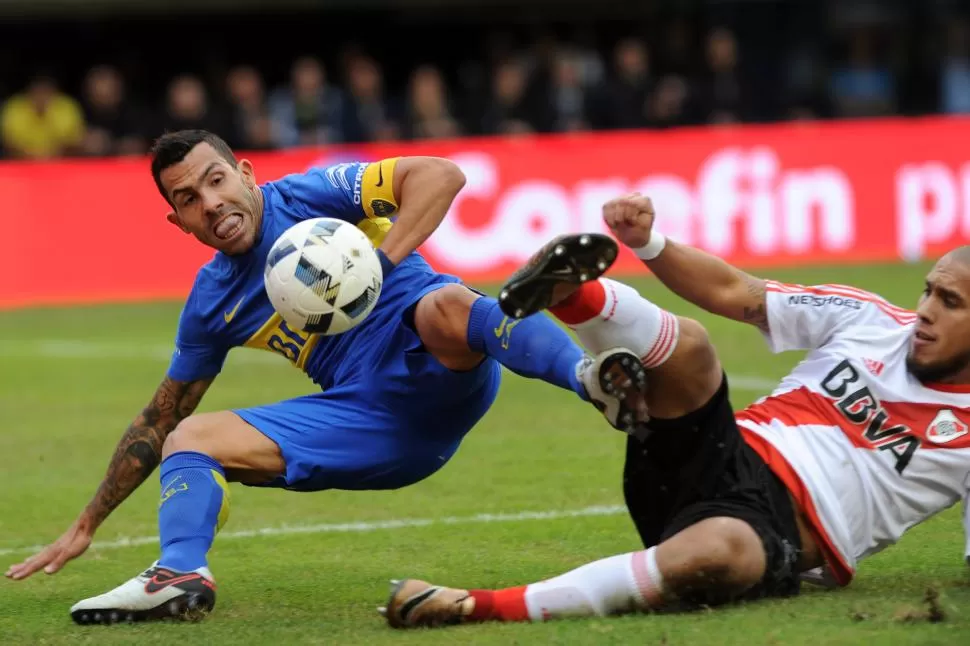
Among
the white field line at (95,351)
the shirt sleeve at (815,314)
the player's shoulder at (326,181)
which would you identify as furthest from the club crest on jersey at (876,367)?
the white field line at (95,351)

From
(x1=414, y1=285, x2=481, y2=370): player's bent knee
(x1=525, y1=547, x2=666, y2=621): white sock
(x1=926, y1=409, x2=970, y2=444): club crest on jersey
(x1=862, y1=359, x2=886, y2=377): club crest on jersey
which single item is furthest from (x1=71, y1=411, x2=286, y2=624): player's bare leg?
(x1=926, y1=409, x2=970, y2=444): club crest on jersey

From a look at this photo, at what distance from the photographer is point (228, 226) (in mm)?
5855

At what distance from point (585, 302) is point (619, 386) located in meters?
0.30

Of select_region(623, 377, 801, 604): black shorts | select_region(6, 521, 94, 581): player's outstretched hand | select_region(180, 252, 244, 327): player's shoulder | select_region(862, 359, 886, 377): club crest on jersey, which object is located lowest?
select_region(6, 521, 94, 581): player's outstretched hand

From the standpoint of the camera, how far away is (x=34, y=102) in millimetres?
19656

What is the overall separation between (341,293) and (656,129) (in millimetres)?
15362

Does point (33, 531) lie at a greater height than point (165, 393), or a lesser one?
lesser

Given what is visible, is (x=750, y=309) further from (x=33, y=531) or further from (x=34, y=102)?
(x=34, y=102)

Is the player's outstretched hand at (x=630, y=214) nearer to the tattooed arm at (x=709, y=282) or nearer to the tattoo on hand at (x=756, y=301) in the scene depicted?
the tattooed arm at (x=709, y=282)

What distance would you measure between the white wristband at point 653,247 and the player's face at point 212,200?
1468 millimetres

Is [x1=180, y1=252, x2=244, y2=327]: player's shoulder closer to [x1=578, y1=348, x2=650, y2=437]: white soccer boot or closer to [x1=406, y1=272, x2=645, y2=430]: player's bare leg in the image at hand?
[x1=406, y1=272, x2=645, y2=430]: player's bare leg

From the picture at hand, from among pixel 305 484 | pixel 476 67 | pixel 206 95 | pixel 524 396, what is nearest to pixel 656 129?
pixel 476 67

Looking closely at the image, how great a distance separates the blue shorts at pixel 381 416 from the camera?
18.6ft

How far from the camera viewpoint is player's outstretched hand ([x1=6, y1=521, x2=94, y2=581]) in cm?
563
